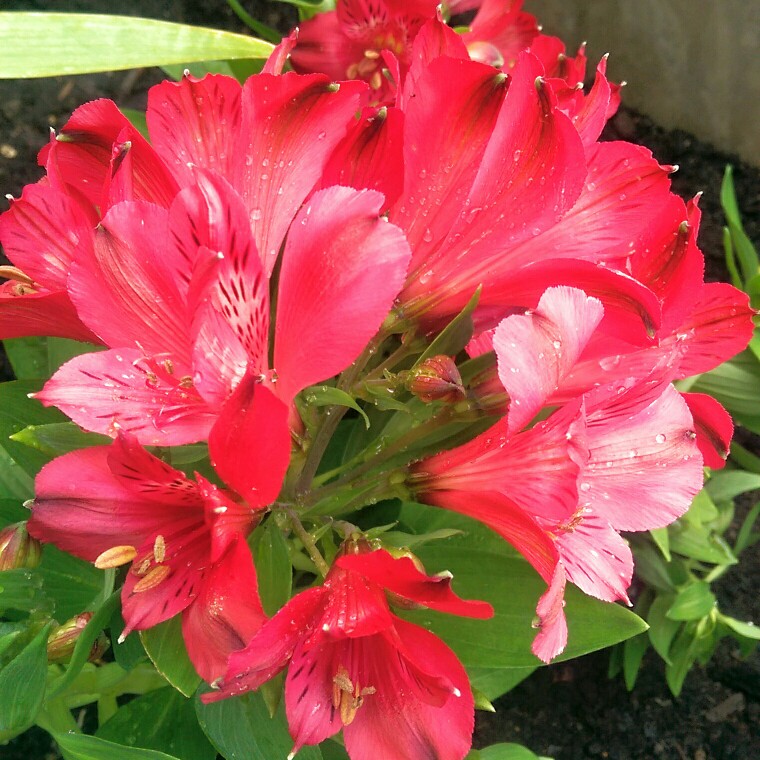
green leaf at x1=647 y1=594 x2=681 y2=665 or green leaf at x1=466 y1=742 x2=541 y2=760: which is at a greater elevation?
green leaf at x1=466 y1=742 x2=541 y2=760

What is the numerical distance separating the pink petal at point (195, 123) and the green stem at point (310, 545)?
0.29m

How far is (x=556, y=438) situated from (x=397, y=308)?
179 mm

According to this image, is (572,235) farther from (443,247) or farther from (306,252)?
(306,252)

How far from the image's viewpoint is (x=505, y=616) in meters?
0.77

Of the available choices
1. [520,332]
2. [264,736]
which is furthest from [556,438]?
[264,736]

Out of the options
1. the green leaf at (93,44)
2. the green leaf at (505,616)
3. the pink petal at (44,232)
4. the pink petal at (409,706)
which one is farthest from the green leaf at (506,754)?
the green leaf at (93,44)

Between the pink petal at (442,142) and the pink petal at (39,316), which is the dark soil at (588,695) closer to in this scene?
the pink petal at (39,316)

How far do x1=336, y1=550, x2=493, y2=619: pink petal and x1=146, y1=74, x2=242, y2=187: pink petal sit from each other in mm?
306

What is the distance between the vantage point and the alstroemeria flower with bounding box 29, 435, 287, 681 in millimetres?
494

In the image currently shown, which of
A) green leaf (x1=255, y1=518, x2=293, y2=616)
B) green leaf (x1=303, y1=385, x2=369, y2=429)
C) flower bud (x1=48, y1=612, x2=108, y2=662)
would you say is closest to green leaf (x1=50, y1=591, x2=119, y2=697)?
flower bud (x1=48, y1=612, x2=108, y2=662)

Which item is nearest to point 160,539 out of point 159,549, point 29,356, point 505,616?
point 159,549

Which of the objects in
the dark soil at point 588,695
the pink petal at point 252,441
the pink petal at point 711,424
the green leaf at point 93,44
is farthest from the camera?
the dark soil at point 588,695

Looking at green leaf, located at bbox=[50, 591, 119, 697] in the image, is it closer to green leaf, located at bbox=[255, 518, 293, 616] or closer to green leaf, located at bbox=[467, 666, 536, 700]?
green leaf, located at bbox=[255, 518, 293, 616]

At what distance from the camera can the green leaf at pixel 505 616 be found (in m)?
0.73
